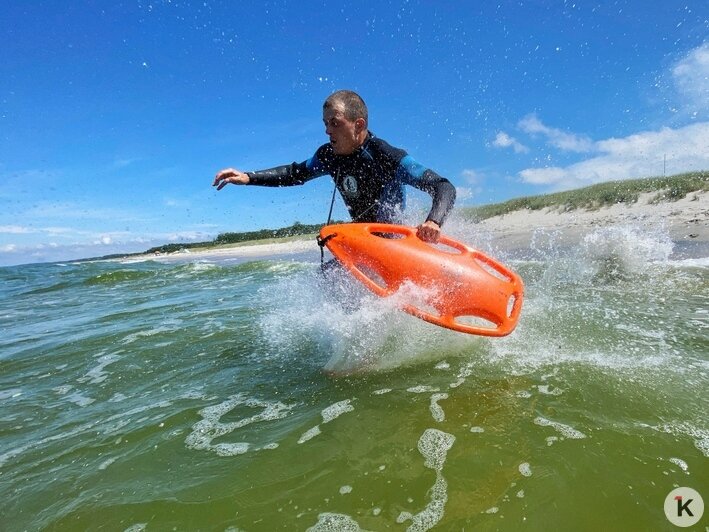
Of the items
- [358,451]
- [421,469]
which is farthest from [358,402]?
[421,469]

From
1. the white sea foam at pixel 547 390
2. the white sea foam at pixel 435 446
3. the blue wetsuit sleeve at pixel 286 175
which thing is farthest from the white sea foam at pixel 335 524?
the blue wetsuit sleeve at pixel 286 175

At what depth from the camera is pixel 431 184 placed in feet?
13.3

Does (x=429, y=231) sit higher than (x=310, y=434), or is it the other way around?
(x=429, y=231)

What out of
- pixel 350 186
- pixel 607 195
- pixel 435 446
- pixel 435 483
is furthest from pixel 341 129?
pixel 607 195

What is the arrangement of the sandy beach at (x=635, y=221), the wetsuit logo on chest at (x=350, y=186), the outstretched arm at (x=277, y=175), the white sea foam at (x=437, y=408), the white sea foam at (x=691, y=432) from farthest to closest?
the sandy beach at (x=635, y=221), the outstretched arm at (x=277, y=175), the wetsuit logo on chest at (x=350, y=186), the white sea foam at (x=437, y=408), the white sea foam at (x=691, y=432)

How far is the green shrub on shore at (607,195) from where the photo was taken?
17406 mm

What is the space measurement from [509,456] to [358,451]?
29.6 inches

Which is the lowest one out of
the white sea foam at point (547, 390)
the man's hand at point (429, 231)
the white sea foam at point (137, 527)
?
the white sea foam at point (137, 527)

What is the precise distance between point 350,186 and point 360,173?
177 millimetres

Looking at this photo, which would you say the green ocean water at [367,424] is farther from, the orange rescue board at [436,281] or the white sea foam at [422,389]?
the orange rescue board at [436,281]

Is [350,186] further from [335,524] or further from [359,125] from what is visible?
[335,524]

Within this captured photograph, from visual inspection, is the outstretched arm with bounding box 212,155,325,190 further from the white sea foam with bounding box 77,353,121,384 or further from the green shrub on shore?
the green shrub on shore

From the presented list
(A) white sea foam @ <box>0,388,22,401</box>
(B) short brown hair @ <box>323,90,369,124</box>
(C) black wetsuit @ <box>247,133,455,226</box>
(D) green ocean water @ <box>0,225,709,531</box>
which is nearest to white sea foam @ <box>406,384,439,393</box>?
(D) green ocean water @ <box>0,225,709,531</box>

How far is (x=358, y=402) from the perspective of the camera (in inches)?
119
